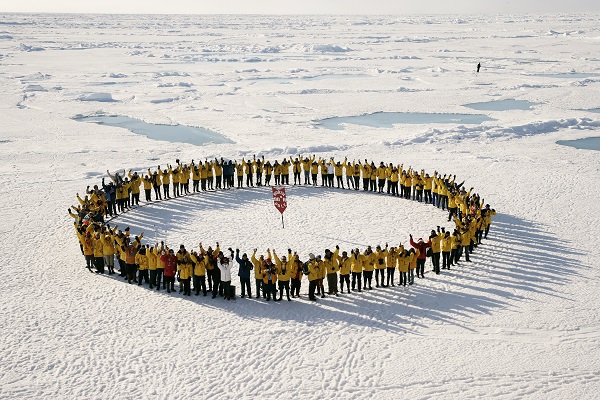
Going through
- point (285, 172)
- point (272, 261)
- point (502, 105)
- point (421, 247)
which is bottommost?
point (272, 261)

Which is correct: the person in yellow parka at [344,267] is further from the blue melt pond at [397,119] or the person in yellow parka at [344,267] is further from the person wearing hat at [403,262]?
the blue melt pond at [397,119]

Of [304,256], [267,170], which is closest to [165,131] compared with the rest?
[267,170]

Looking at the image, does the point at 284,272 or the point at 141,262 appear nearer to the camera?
the point at 284,272

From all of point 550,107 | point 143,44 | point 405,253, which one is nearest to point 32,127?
point 405,253

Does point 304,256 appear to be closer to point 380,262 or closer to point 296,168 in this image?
point 380,262

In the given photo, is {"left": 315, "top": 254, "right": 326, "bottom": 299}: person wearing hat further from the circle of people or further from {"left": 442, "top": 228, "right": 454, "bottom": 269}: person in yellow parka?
{"left": 442, "top": 228, "right": 454, "bottom": 269}: person in yellow parka

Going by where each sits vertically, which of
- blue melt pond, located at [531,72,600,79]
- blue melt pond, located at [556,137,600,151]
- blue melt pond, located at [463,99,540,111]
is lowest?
blue melt pond, located at [556,137,600,151]

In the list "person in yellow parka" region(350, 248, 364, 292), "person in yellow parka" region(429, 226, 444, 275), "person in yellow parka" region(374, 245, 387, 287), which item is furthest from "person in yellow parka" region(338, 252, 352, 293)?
"person in yellow parka" region(429, 226, 444, 275)
